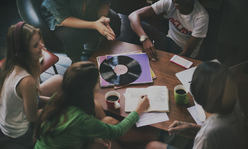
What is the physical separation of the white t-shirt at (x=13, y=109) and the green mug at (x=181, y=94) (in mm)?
828

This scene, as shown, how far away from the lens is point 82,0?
161cm

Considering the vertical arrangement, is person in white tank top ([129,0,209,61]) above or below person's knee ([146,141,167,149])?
above

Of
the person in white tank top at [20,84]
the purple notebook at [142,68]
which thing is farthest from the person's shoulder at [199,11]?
the person in white tank top at [20,84]

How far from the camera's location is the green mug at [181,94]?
3.45 ft

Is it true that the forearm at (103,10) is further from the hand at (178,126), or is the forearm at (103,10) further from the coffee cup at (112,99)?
the hand at (178,126)

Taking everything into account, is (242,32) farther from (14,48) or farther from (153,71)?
(14,48)

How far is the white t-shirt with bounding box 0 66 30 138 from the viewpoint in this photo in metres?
1.02

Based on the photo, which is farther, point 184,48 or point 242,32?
point 184,48

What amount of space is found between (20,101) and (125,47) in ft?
2.60

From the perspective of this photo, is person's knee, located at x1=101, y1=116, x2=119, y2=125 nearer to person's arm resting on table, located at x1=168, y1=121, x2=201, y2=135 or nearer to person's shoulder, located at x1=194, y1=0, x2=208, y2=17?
person's arm resting on table, located at x1=168, y1=121, x2=201, y2=135

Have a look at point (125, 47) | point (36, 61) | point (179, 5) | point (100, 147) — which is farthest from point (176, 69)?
point (36, 61)

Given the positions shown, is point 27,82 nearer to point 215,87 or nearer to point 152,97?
point 152,97

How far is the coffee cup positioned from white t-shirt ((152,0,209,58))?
2.80ft

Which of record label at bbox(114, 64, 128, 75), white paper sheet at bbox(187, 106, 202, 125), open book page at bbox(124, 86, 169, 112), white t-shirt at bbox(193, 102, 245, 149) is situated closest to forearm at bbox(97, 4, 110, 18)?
record label at bbox(114, 64, 128, 75)
